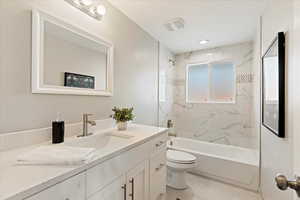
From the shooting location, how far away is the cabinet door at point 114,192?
811 mm

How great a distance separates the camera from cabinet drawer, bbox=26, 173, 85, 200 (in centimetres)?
56

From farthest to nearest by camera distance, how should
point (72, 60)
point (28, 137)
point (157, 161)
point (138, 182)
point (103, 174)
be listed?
point (157, 161), point (72, 60), point (138, 182), point (28, 137), point (103, 174)

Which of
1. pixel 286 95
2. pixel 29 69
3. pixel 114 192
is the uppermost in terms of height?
pixel 29 69

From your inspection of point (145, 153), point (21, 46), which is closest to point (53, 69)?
point (21, 46)

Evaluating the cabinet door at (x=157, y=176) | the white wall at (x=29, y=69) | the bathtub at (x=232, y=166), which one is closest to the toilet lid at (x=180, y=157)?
the bathtub at (x=232, y=166)

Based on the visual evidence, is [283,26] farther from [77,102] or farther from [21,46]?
[21,46]

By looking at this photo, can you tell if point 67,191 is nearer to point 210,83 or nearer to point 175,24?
point 175,24

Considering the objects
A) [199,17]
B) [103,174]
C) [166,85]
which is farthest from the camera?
[166,85]

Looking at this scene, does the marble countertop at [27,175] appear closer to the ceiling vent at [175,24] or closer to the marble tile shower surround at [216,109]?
the ceiling vent at [175,24]

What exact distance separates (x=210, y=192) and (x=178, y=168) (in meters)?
0.52

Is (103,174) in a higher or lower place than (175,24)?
lower

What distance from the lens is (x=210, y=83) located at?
3.15 meters

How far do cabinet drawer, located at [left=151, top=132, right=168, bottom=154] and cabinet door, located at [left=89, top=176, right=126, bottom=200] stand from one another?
439mm

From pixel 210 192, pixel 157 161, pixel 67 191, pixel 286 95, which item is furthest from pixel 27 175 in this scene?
pixel 210 192
